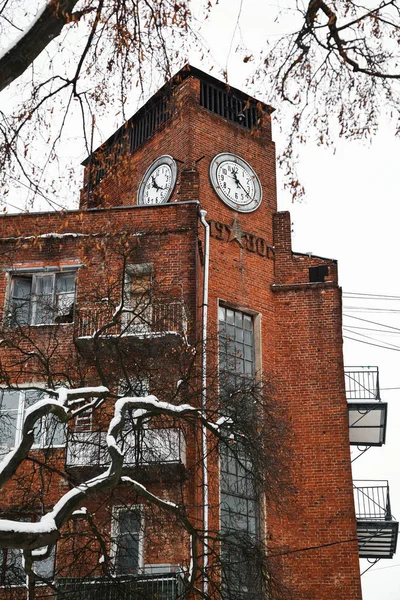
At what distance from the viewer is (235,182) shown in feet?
85.8

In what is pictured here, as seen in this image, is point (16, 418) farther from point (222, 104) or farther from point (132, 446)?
point (222, 104)

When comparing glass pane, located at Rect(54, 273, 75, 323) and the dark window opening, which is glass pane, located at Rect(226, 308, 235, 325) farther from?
glass pane, located at Rect(54, 273, 75, 323)

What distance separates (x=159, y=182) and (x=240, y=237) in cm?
317

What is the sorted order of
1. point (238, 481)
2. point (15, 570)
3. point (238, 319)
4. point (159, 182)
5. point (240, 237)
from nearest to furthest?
1. point (15, 570)
2. point (238, 481)
3. point (238, 319)
4. point (240, 237)
5. point (159, 182)

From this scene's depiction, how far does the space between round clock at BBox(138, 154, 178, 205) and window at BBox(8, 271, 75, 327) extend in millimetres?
4859

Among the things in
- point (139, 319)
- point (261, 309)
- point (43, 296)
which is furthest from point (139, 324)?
point (261, 309)

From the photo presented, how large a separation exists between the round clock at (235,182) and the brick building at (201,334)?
1.7 inches

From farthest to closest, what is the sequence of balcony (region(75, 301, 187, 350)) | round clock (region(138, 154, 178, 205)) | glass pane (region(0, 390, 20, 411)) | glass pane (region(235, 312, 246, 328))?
round clock (region(138, 154, 178, 205)) < glass pane (region(235, 312, 246, 328)) < glass pane (region(0, 390, 20, 411)) < balcony (region(75, 301, 187, 350))

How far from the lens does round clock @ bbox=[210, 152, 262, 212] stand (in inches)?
1009

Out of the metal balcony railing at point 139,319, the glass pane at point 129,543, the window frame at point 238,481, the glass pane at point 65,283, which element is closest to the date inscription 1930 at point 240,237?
the window frame at point 238,481

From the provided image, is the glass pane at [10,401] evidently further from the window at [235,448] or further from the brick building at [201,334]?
the window at [235,448]

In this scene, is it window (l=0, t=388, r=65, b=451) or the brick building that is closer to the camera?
the brick building

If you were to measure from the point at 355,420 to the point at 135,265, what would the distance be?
24.2ft

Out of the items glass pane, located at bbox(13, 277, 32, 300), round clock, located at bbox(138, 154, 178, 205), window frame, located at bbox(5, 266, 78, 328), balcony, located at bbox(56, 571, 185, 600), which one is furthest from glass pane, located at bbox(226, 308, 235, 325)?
balcony, located at bbox(56, 571, 185, 600)
